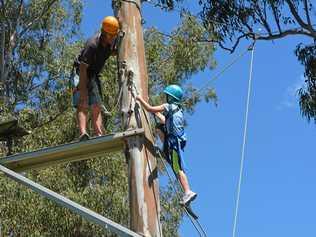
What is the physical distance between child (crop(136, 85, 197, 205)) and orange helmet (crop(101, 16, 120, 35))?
52 centimetres

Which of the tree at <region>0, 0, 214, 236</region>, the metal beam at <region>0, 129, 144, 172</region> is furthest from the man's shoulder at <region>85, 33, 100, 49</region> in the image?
the tree at <region>0, 0, 214, 236</region>

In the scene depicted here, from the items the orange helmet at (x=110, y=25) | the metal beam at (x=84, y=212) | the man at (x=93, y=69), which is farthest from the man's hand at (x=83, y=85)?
the metal beam at (x=84, y=212)

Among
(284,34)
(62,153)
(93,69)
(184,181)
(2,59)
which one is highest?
(2,59)

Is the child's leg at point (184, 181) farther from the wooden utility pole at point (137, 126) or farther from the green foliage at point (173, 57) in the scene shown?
the green foliage at point (173, 57)

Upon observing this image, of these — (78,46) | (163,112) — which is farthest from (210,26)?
(163,112)

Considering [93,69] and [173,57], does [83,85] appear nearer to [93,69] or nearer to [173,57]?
[93,69]

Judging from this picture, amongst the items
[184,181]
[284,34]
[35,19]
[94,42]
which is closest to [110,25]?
[94,42]

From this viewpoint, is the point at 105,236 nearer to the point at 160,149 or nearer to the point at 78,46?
the point at 78,46

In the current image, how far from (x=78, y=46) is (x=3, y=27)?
1462 mm

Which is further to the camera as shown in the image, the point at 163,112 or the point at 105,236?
the point at 105,236

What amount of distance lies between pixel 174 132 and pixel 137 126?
1.59ft

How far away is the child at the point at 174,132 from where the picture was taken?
16.3 ft

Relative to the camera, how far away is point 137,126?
4750 mm

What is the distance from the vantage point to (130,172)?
460 centimetres
